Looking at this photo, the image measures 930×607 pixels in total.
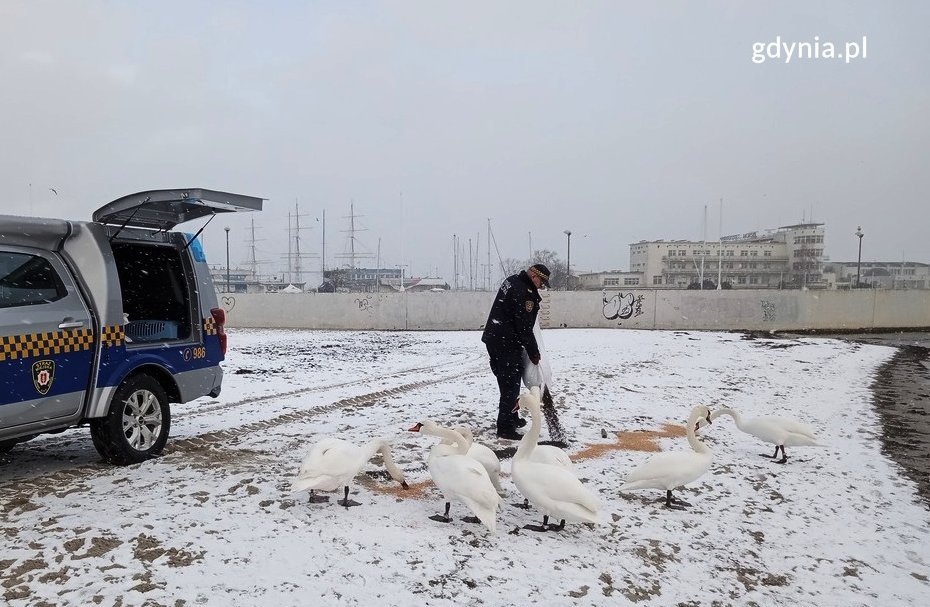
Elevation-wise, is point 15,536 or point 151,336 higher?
point 151,336

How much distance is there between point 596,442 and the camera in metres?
6.73

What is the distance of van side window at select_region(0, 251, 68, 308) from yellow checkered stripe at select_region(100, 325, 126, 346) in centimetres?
45

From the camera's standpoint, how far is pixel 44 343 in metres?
4.63

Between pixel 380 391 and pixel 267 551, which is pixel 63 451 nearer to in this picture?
pixel 267 551

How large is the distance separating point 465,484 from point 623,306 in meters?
22.6

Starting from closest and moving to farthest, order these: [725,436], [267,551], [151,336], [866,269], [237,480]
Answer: [267,551], [237,480], [151,336], [725,436], [866,269]

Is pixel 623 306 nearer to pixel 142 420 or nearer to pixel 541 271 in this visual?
pixel 541 271

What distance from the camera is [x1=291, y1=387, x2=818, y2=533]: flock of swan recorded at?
4.06 metres

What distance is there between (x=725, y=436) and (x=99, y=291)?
7237mm

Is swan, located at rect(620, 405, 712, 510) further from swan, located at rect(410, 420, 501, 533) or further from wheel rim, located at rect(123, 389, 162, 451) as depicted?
wheel rim, located at rect(123, 389, 162, 451)

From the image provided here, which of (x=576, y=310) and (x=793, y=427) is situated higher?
(x=576, y=310)

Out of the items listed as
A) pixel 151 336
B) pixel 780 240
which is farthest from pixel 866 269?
pixel 151 336

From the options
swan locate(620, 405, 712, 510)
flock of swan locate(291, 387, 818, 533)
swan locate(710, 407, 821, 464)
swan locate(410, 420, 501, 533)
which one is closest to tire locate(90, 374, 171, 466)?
flock of swan locate(291, 387, 818, 533)

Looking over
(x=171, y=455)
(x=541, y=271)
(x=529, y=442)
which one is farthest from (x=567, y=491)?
(x=171, y=455)
